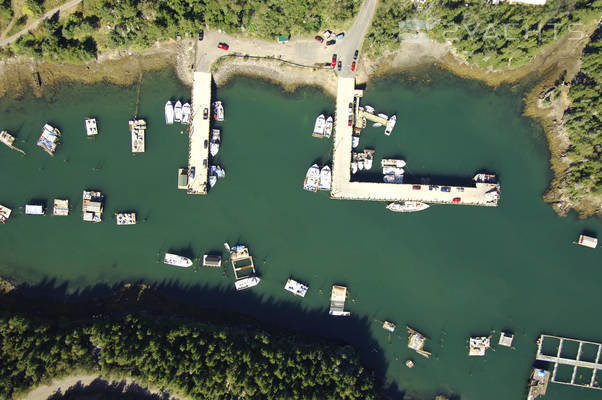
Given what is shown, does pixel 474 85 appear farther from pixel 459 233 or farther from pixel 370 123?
pixel 459 233

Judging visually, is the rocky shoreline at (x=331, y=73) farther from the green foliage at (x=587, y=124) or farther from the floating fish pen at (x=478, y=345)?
the floating fish pen at (x=478, y=345)

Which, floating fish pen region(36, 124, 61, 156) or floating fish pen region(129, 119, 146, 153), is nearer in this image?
floating fish pen region(36, 124, 61, 156)

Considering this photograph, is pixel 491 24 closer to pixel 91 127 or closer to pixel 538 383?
pixel 538 383

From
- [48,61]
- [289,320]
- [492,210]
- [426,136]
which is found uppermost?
[48,61]

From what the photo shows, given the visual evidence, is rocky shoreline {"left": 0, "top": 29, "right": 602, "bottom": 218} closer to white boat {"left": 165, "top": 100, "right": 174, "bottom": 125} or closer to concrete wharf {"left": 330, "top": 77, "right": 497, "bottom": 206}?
concrete wharf {"left": 330, "top": 77, "right": 497, "bottom": 206}

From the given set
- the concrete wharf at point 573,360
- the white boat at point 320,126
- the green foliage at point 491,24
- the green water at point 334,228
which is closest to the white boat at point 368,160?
the green water at point 334,228

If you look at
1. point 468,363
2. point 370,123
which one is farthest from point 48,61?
point 468,363

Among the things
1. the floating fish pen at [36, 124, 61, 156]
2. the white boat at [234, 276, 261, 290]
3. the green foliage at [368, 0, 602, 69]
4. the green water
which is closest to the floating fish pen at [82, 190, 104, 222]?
the green water
